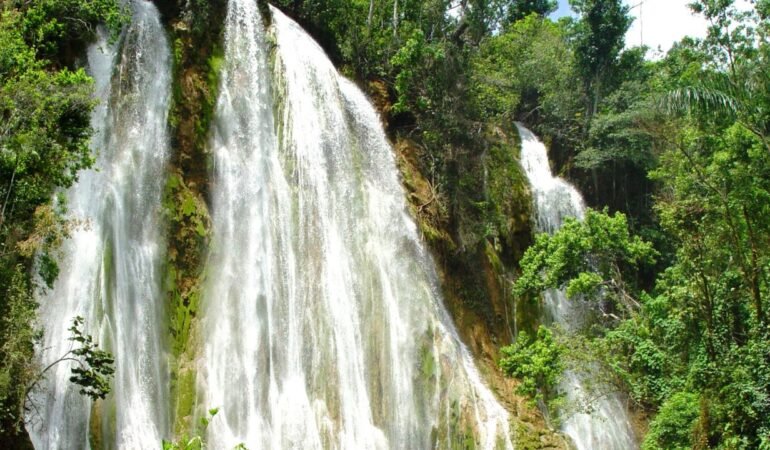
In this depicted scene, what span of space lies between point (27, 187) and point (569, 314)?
17598 millimetres

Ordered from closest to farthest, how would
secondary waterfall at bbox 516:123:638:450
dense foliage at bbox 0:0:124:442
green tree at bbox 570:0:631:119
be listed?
1. dense foliage at bbox 0:0:124:442
2. secondary waterfall at bbox 516:123:638:450
3. green tree at bbox 570:0:631:119

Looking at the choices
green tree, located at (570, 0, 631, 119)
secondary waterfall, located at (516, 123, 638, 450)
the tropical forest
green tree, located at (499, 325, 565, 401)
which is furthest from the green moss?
green tree, located at (570, 0, 631, 119)

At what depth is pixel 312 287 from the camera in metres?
17.7

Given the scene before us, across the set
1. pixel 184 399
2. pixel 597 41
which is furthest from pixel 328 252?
pixel 597 41

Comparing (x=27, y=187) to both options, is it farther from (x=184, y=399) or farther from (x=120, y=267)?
(x=184, y=399)

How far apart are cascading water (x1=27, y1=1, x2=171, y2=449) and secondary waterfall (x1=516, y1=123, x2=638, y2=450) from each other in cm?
1013

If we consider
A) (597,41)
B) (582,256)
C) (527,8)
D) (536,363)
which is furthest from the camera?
(527,8)

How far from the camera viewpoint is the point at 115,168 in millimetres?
15922

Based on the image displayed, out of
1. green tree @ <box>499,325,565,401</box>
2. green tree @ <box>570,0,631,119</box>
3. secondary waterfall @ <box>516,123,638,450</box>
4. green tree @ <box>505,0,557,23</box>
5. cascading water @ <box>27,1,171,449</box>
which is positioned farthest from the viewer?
green tree @ <box>505,0,557,23</box>

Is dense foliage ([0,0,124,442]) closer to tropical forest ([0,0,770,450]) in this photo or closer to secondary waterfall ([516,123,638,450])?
tropical forest ([0,0,770,450])

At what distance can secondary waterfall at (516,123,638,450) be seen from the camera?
2086 centimetres

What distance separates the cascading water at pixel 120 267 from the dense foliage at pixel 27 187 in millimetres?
760

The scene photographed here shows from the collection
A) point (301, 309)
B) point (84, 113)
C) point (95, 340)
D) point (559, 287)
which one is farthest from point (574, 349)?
point (84, 113)

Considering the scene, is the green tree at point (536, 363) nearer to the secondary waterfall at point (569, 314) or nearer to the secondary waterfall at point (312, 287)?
the secondary waterfall at point (569, 314)
